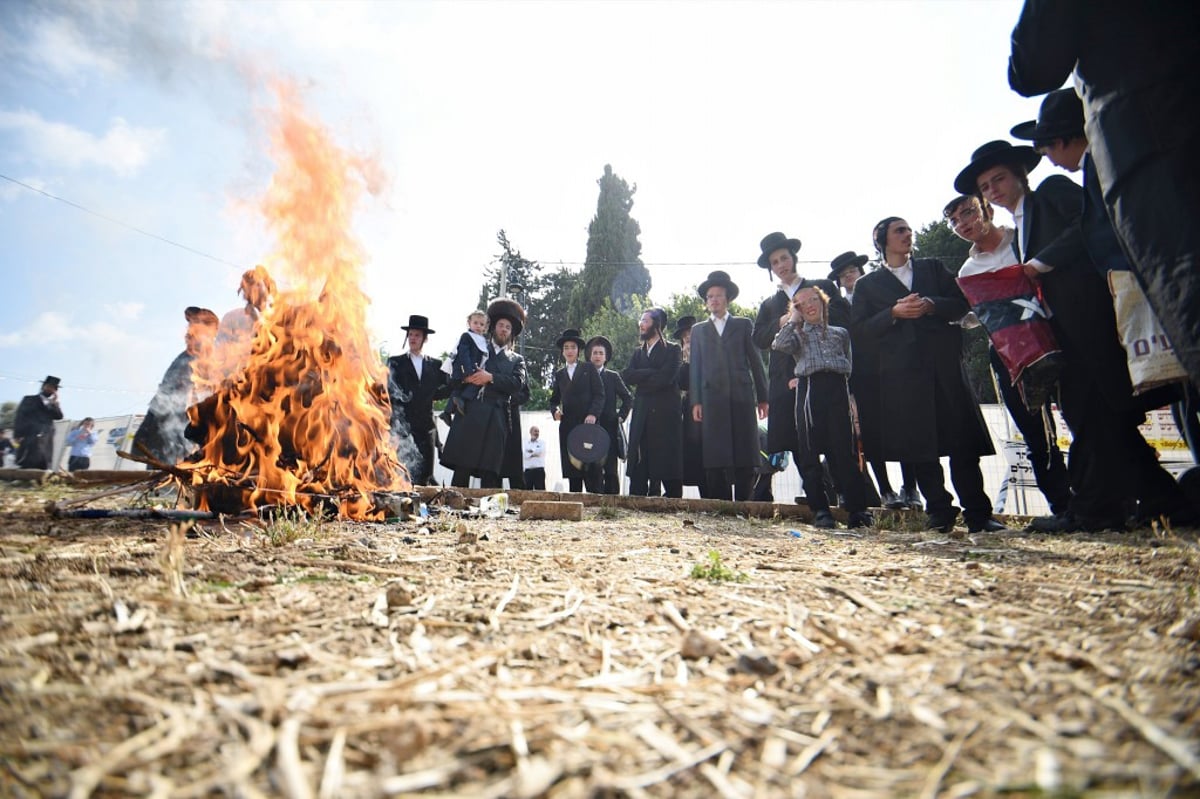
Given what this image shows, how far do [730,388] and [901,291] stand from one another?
7.97ft

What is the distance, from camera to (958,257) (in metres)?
26.7

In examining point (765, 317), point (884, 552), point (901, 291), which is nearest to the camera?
point (884, 552)

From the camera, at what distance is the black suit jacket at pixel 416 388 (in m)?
7.86

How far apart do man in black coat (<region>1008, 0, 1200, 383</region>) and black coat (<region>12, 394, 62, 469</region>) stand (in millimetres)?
17201

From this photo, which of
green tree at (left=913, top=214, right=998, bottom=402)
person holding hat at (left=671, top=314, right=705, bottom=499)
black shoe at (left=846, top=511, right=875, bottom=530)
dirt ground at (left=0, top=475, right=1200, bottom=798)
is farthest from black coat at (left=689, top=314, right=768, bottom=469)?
green tree at (left=913, top=214, right=998, bottom=402)

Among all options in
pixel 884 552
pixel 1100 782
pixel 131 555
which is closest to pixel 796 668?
pixel 1100 782

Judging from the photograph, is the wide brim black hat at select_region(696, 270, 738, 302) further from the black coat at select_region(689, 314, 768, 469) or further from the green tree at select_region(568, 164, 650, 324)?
the green tree at select_region(568, 164, 650, 324)

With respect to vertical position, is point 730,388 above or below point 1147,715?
above

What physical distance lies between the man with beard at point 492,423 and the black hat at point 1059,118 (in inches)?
225

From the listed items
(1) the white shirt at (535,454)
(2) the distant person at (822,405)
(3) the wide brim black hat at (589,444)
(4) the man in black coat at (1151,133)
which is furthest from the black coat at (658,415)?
(4) the man in black coat at (1151,133)

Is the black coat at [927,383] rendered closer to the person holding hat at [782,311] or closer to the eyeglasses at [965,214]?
the eyeglasses at [965,214]

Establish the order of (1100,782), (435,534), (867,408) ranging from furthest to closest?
(867,408) → (435,534) → (1100,782)

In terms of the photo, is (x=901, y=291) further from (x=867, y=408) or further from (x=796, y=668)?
(x=796, y=668)

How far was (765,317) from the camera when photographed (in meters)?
6.45
